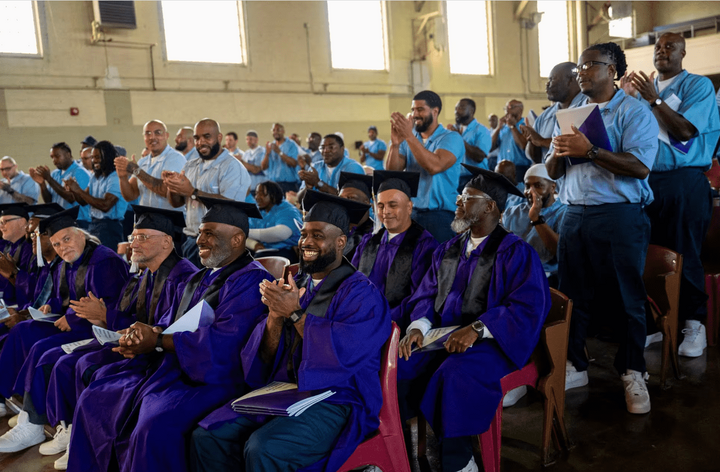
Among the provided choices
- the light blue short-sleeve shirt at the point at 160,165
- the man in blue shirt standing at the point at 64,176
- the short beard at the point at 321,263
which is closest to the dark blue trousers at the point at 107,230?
the man in blue shirt standing at the point at 64,176

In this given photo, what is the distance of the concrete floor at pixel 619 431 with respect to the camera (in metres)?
3.14

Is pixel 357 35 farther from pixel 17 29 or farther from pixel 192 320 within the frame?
pixel 192 320

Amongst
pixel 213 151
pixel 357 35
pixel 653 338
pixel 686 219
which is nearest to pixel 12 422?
pixel 213 151

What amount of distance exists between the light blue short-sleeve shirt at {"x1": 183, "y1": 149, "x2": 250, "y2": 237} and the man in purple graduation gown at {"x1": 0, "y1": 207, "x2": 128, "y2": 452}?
3.25 ft

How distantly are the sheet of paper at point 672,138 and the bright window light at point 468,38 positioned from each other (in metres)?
13.7

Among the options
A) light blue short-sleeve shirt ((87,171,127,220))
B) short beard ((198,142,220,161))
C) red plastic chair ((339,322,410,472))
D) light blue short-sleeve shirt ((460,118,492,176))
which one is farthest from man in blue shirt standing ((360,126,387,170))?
red plastic chair ((339,322,410,472))

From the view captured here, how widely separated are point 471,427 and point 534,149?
304 cm

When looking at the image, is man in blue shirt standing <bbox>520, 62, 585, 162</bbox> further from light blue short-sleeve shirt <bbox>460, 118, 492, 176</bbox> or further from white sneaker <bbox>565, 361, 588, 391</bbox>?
light blue short-sleeve shirt <bbox>460, 118, 492, 176</bbox>

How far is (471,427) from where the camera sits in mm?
2916

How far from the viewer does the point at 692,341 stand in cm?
451

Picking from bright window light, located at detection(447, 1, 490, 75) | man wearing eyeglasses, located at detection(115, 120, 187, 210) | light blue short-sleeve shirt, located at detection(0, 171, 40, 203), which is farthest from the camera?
bright window light, located at detection(447, 1, 490, 75)

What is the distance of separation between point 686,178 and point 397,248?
86.3 inches

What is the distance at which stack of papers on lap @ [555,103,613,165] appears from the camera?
3.39 meters

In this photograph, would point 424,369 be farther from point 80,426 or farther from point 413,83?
point 413,83
